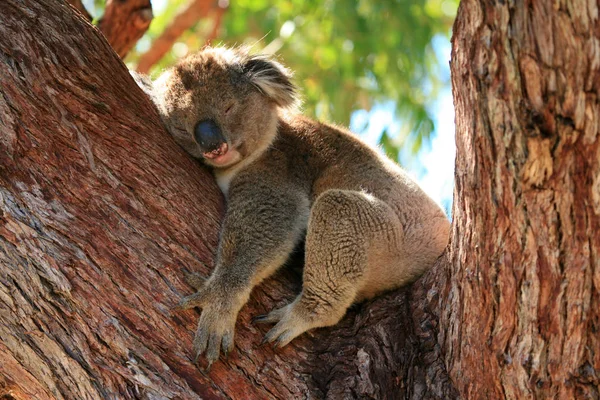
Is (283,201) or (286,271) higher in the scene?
(283,201)

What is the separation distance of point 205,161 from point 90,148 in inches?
42.3

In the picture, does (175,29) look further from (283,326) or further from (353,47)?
(283,326)

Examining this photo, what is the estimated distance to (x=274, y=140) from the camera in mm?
4785

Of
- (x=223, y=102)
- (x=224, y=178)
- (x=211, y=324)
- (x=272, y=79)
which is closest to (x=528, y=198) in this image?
(x=211, y=324)

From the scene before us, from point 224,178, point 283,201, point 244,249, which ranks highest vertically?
point 283,201

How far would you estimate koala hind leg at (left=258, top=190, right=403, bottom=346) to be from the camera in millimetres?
3619

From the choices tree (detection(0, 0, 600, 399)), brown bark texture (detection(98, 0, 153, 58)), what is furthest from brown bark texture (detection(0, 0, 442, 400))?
brown bark texture (detection(98, 0, 153, 58))

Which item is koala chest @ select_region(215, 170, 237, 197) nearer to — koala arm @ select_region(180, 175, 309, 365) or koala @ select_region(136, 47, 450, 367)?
koala @ select_region(136, 47, 450, 367)

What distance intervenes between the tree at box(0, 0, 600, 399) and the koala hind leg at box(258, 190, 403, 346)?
13 cm

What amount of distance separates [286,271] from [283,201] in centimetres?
44

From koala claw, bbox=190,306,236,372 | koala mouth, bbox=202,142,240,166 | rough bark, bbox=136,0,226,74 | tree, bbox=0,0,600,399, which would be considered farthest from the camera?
rough bark, bbox=136,0,226,74

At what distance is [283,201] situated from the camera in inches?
168

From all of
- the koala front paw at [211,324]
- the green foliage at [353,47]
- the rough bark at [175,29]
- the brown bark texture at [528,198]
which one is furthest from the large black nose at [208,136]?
the rough bark at [175,29]

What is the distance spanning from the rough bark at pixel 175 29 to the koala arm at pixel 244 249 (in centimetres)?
343
